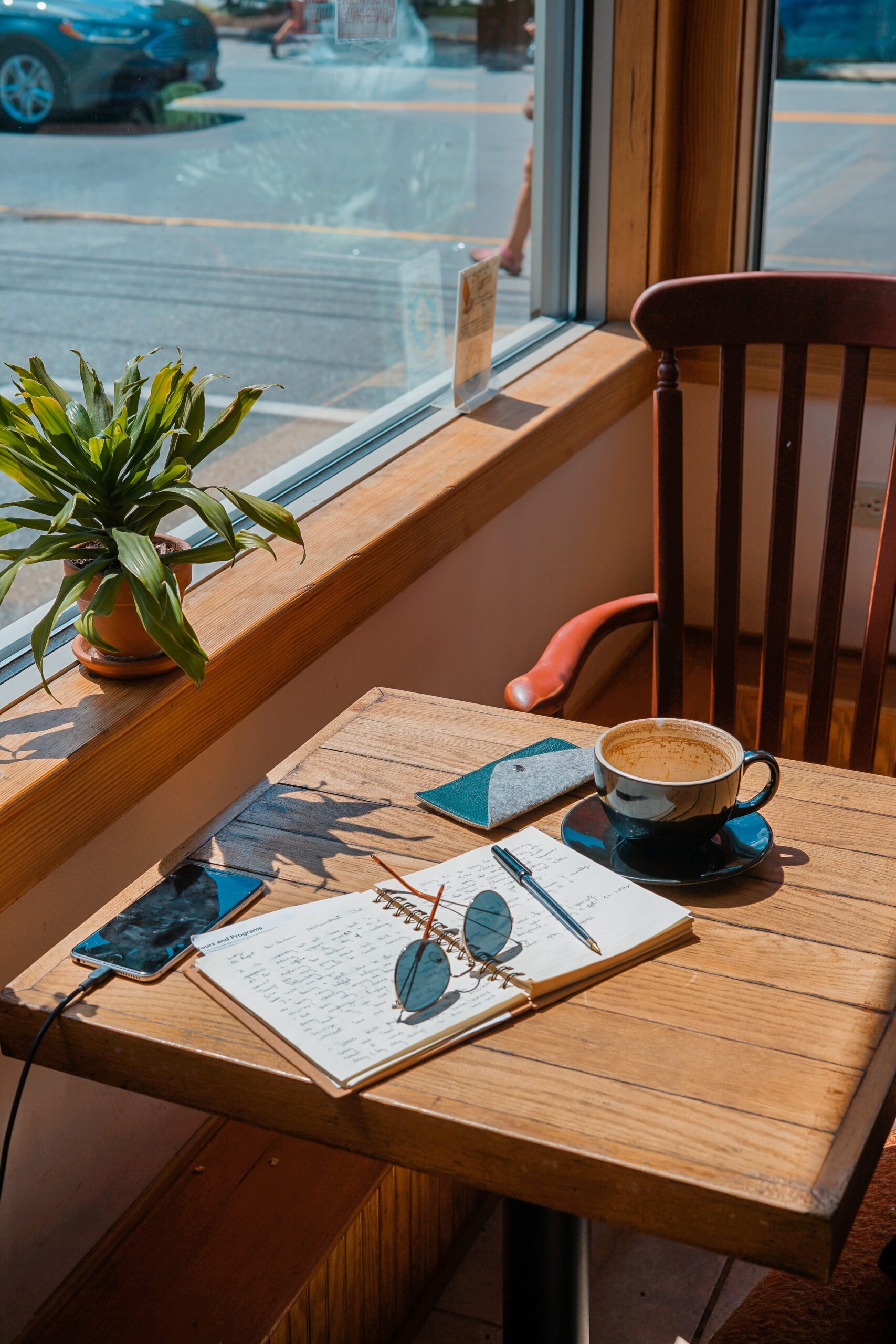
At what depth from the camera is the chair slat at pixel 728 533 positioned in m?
1.63

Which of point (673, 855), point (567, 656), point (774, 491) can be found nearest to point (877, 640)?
point (774, 491)

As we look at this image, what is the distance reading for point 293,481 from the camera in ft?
6.11

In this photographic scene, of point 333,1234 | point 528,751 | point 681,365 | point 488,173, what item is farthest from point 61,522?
point 681,365

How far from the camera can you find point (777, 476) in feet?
5.40

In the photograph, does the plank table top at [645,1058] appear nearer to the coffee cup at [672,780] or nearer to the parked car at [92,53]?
the coffee cup at [672,780]

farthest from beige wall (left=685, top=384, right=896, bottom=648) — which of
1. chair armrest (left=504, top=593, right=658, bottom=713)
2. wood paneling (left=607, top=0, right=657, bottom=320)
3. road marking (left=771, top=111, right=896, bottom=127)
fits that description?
chair armrest (left=504, top=593, right=658, bottom=713)

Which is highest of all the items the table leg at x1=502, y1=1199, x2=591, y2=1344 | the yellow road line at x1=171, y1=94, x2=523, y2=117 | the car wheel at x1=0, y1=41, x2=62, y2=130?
the car wheel at x1=0, y1=41, x2=62, y2=130

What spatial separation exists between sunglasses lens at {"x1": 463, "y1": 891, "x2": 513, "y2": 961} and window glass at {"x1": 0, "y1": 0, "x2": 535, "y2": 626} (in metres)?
0.73

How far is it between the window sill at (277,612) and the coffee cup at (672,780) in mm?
457

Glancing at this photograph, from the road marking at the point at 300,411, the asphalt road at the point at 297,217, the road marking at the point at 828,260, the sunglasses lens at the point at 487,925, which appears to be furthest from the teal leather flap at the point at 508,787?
the road marking at the point at 828,260

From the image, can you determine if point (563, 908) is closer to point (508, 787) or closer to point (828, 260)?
point (508, 787)

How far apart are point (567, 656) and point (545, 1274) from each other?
0.65m

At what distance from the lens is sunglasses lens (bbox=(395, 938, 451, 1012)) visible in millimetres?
864

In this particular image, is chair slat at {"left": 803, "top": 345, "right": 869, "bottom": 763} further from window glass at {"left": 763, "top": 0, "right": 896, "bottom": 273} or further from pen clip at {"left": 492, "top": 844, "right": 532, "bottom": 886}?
window glass at {"left": 763, "top": 0, "right": 896, "bottom": 273}
